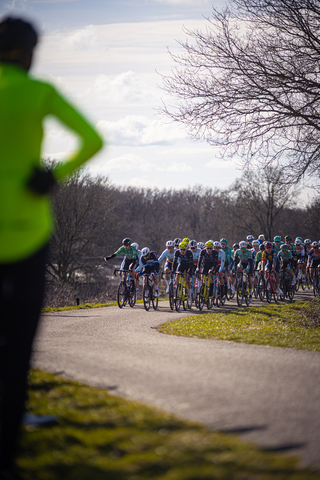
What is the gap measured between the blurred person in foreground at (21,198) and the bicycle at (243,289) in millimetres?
17139

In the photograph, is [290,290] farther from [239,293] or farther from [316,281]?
[239,293]

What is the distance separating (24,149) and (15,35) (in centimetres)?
63

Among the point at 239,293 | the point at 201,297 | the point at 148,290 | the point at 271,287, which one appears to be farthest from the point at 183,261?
the point at 271,287

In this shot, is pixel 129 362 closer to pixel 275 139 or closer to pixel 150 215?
pixel 275 139

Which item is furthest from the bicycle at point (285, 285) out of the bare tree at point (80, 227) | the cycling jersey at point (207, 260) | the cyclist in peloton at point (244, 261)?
the bare tree at point (80, 227)

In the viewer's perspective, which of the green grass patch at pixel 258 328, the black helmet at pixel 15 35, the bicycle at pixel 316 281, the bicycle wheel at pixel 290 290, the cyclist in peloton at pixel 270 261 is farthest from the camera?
the bicycle at pixel 316 281

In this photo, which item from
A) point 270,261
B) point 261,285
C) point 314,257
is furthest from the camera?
point 314,257

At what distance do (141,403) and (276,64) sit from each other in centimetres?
947

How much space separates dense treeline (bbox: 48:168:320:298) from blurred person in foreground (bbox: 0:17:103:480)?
450 inches

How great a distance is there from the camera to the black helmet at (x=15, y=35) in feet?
9.05

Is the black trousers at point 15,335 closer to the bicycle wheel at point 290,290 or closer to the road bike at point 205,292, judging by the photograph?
the road bike at point 205,292

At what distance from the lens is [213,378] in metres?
5.60

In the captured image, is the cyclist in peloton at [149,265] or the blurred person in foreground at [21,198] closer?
the blurred person in foreground at [21,198]

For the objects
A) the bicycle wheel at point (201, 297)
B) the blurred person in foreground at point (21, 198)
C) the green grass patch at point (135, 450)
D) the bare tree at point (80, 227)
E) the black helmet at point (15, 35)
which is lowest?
the green grass patch at point (135, 450)
